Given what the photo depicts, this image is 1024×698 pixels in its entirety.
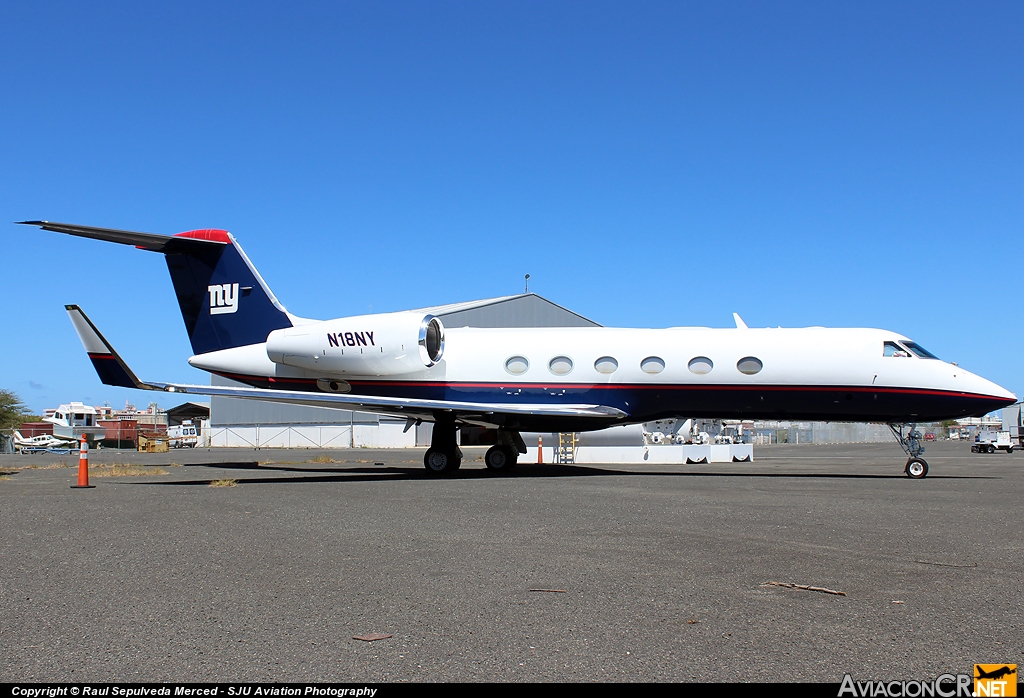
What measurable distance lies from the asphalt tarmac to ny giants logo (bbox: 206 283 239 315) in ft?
31.3

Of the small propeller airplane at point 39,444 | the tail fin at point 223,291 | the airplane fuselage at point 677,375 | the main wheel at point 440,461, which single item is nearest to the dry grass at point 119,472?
the airplane fuselage at point 677,375

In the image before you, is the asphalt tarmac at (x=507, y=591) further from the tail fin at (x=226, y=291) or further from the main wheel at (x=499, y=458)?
the tail fin at (x=226, y=291)

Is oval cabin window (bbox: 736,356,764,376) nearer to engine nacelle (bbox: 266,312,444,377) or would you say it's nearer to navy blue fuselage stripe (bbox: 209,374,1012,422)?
navy blue fuselage stripe (bbox: 209,374,1012,422)

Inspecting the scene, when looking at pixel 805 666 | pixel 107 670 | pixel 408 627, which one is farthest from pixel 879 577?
pixel 107 670

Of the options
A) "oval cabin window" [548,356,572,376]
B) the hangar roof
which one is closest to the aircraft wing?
"oval cabin window" [548,356,572,376]

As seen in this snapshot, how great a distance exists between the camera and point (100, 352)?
1528 cm

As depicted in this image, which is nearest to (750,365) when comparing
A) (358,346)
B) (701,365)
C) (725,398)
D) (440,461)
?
(725,398)

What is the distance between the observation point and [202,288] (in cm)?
2009

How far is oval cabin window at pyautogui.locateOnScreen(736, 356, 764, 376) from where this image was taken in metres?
17.7

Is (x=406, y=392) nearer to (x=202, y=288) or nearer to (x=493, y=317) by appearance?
(x=202, y=288)

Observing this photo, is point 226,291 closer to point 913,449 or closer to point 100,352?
point 100,352

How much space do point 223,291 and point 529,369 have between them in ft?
25.6

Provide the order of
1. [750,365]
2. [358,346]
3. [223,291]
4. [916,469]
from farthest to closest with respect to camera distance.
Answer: [223,291] < [358,346] < [750,365] < [916,469]

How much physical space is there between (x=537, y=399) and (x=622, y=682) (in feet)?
51.0
